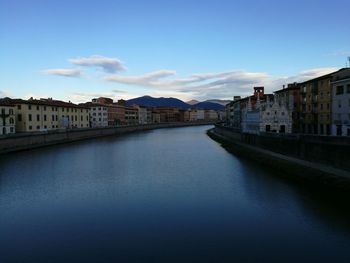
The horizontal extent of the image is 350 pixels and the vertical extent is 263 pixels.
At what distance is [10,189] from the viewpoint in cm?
2997

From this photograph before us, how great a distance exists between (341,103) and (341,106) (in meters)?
0.45

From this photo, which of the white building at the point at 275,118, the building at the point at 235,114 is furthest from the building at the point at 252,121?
the building at the point at 235,114

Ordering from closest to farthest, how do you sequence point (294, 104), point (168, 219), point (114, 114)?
point (168, 219)
point (294, 104)
point (114, 114)

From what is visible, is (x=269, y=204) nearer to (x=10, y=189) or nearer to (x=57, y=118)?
(x=10, y=189)

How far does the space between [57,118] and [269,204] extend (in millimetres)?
81537

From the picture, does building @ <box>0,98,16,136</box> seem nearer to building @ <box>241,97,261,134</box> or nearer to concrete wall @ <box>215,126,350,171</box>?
building @ <box>241,97,261,134</box>

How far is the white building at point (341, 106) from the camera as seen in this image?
49.8m

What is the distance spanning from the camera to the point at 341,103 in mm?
51969

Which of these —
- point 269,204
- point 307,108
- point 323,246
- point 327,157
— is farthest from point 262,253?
point 307,108

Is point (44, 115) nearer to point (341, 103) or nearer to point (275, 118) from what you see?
point (275, 118)

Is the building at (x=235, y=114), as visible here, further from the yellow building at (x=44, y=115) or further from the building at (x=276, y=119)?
the yellow building at (x=44, y=115)

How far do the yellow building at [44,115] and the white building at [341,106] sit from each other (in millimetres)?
64813

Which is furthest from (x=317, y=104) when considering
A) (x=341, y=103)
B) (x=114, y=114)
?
(x=114, y=114)

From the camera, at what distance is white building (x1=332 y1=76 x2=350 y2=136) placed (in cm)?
4975
